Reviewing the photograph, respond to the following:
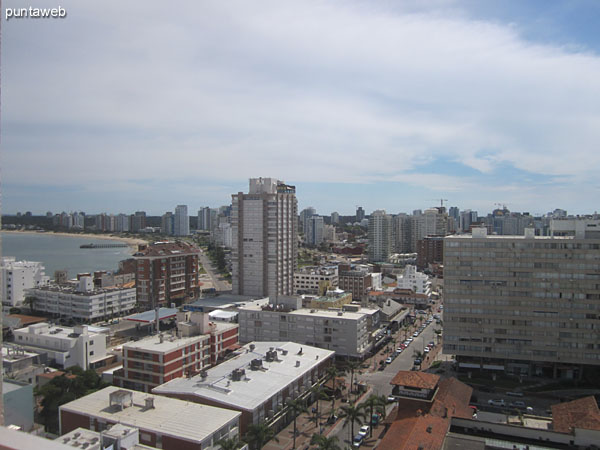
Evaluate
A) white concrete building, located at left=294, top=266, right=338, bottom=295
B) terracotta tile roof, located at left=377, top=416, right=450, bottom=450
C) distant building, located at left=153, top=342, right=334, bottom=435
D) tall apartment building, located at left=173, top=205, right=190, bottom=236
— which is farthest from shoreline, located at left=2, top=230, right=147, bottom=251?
terracotta tile roof, located at left=377, top=416, right=450, bottom=450

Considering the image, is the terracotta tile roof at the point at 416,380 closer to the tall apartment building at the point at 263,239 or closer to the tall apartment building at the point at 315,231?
the tall apartment building at the point at 263,239

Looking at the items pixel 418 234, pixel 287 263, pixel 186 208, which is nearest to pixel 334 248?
pixel 418 234

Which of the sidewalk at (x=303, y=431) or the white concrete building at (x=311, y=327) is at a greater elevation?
the white concrete building at (x=311, y=327)

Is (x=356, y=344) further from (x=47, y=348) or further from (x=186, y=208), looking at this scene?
(x=186, y=208)

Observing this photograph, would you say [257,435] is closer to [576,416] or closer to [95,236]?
[576,416]

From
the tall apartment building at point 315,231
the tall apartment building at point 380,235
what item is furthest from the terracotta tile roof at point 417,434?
the tall apartment building at point 315,231
